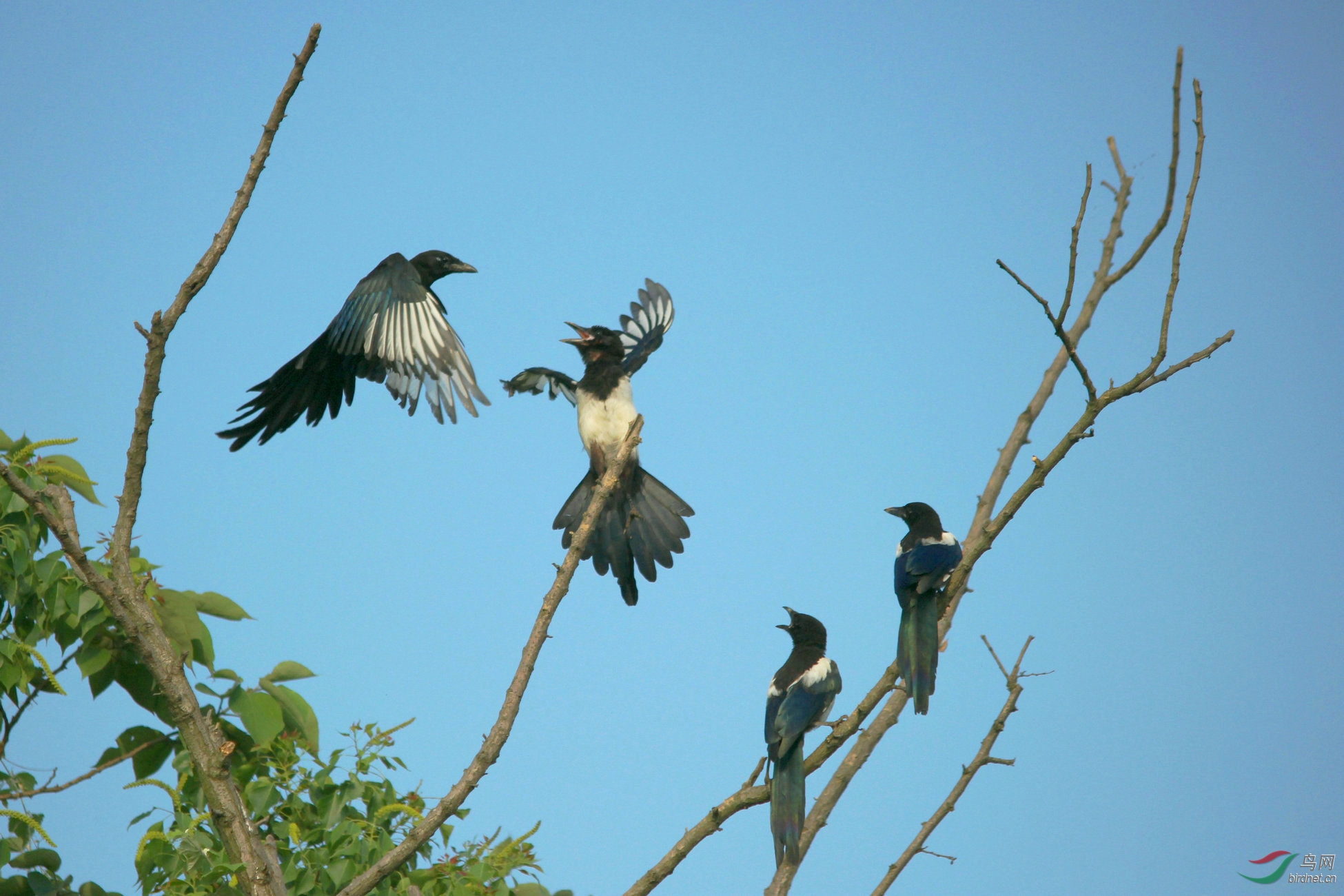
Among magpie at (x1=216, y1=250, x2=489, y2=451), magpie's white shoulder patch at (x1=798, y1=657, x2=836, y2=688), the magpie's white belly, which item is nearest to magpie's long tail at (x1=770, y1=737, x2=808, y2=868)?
magpie's white shoulder patch at (x1=798, y1=657, x2=836, y2=688)

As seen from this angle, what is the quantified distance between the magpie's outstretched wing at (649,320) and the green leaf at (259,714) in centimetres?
280

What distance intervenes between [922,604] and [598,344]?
2.27m

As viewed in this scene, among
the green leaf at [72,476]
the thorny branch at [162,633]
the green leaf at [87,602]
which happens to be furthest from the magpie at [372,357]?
the thorny branch at [162,633]

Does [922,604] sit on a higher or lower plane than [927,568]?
lower

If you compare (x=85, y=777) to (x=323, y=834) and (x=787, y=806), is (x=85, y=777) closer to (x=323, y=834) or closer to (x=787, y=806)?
(x=323, y=834)

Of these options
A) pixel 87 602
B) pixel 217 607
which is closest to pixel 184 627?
pixel 217 607

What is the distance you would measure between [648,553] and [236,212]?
288 cm

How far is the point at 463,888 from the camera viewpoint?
2.79 meters

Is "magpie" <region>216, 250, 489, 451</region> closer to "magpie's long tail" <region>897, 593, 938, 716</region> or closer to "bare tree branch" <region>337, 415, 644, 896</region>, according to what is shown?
"bare tree branch" <region>337, 415, 644, 896</region>

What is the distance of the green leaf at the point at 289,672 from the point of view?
3215 mm

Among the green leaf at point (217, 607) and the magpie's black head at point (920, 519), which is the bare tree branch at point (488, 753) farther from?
the magpie's black head at point (920, 519)

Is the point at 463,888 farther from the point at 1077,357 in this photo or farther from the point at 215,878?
the point at 1077,357

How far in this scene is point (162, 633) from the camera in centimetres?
235

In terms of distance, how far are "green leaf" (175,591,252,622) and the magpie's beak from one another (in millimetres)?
2335
